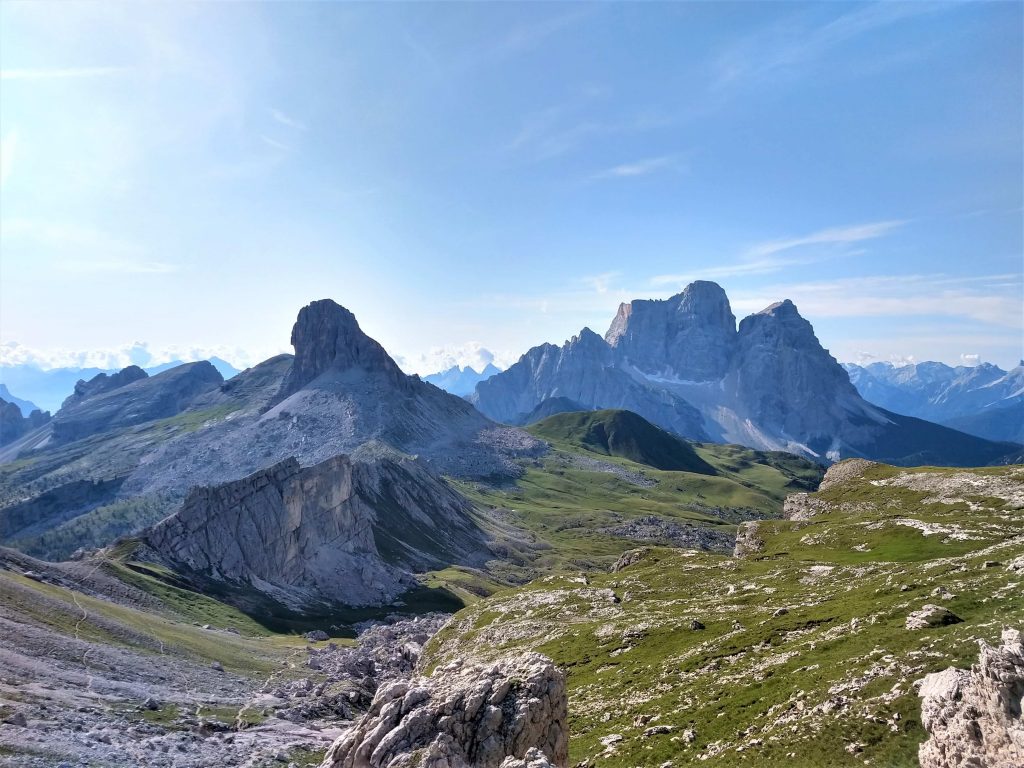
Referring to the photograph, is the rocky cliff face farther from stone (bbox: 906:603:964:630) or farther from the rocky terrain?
stone (bbox: 906:603:964:630)

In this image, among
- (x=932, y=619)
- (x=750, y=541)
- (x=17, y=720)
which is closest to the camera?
(x=932, y=619)

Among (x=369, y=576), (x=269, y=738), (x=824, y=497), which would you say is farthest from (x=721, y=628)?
(x=369, y=576)

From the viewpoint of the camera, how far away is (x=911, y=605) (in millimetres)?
46062

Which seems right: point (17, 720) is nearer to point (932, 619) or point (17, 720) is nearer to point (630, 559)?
point (932, 619)

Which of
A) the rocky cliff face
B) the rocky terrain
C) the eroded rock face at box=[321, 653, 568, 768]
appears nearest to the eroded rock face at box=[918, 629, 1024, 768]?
the rocky terrain

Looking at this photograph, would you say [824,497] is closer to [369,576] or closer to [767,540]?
[767,540]

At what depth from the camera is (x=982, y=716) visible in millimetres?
27125

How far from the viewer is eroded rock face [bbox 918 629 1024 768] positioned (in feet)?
85.7

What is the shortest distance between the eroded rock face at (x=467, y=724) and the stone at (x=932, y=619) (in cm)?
2480

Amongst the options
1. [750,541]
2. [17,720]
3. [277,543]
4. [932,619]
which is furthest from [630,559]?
[17,720]

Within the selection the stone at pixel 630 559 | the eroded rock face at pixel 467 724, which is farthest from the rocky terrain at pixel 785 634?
the stone at pixel 630 559

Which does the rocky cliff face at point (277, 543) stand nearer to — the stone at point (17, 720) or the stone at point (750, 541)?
the stone at point (750, 541)

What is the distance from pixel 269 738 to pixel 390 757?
3970 centimetres

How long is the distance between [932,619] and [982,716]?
16.2 m
